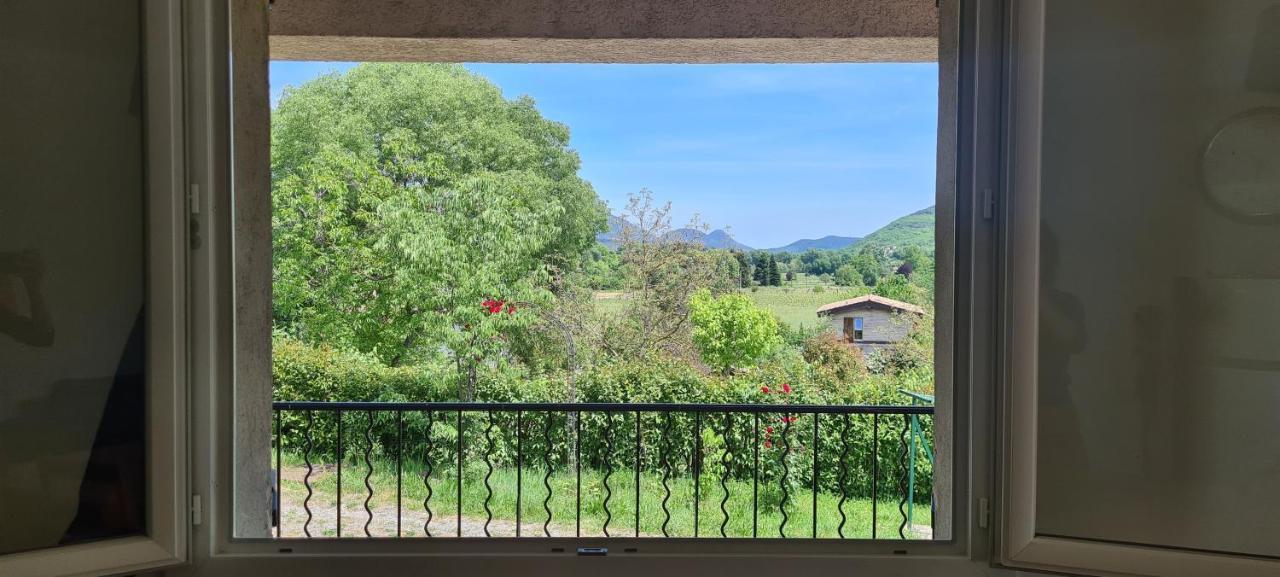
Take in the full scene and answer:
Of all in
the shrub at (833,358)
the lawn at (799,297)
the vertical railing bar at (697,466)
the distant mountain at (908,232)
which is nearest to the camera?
the vertical railing bar at (697,466)

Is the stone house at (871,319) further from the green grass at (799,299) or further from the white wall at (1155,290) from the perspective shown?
the white wall at (1155,290)

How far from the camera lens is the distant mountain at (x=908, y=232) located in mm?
4715

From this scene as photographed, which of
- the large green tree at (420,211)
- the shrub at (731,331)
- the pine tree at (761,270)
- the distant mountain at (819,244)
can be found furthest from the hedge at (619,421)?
the distant mountain at (819,244)

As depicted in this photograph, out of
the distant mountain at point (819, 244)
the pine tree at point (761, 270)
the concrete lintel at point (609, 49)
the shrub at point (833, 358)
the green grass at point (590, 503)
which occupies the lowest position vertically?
the green grass at point (590, 503)

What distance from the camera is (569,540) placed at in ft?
4.55

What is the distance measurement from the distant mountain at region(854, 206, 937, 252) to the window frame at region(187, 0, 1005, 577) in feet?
11.9

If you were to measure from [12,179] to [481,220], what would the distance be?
3.85 meters

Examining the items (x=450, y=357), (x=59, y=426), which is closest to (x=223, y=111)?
(x=59, y=426)

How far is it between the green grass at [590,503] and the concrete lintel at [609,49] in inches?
125

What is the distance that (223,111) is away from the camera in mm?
1307

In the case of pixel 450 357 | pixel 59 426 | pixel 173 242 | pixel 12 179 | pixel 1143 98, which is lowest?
pixel 450 357

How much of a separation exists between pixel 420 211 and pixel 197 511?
398 centimetres

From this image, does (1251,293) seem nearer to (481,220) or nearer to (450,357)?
(481,220)

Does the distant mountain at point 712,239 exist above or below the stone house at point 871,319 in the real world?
above
